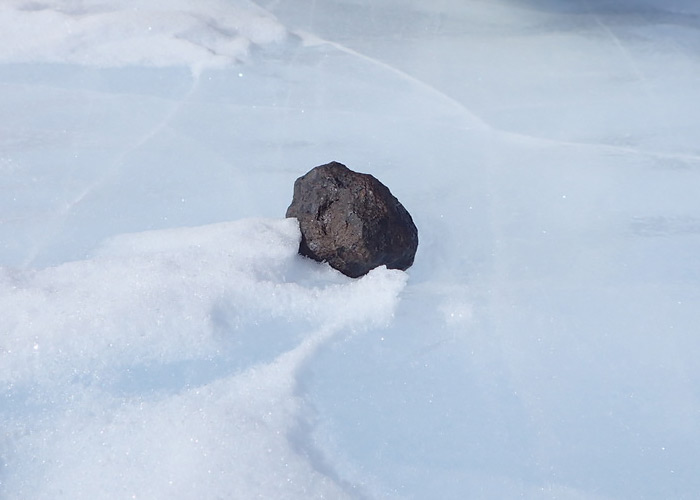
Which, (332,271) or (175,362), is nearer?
(175,362)

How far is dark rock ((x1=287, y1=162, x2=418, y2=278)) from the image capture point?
1.70 m

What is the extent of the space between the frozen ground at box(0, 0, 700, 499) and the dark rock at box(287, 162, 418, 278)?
4 centimetres

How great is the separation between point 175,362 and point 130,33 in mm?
1483

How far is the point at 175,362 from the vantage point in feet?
5.05

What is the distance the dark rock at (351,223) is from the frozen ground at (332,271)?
43 millimetres

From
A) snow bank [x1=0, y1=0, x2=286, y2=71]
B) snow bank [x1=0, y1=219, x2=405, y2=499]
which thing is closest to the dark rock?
snow bank [x1=0, y1=219, x2=405, y2=499]

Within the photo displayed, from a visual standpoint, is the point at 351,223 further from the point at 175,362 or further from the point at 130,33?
the point at 130,33

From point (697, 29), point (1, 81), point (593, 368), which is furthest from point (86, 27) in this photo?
point (697, 29)

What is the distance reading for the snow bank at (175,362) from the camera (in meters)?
1.32

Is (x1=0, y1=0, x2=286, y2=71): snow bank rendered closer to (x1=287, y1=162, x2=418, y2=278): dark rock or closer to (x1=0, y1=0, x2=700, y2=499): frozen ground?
(x1=0, y1=0, x2=700, y2=499): frozen ground

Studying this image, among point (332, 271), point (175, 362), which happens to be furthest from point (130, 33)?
point (175, 362)

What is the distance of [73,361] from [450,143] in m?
1.21

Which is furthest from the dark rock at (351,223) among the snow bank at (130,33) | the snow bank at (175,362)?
the snow bank at (130,33)

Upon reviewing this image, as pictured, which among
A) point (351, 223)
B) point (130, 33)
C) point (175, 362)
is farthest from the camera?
point (130, 33)
